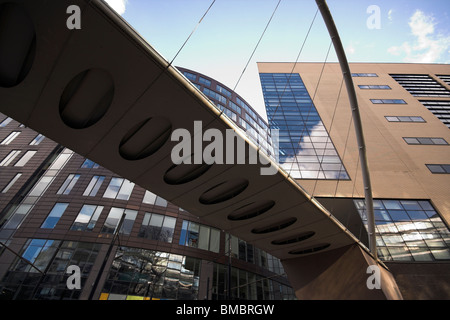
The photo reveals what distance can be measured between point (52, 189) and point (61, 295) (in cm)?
1282

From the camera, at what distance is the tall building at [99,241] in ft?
64.8

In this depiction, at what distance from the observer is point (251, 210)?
454 inches

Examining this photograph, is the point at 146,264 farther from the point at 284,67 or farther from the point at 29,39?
the point at 284,67

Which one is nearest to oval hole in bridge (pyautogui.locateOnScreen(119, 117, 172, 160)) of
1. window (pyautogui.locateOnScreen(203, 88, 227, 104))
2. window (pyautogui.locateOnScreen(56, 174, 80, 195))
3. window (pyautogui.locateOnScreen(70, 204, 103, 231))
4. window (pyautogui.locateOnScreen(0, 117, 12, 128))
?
window (pyautogui.locateOnScreen(70, 204, 103, 231))

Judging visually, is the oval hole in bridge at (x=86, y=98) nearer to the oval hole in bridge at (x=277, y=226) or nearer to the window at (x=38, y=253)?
the oval hole in bridge at (x=277, y=226)

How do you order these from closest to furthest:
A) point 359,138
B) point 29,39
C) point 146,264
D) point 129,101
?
point 29,39 → point 129,101 → point 359,138 → point 146,264

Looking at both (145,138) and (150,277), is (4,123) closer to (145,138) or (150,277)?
(150,277)

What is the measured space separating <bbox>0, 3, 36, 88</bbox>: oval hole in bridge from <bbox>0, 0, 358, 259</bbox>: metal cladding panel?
55mm

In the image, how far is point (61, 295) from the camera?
1839 centimetres

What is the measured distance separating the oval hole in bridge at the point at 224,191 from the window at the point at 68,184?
23.3 meters

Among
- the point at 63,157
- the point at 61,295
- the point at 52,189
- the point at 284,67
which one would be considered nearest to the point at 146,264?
the point at 61,295

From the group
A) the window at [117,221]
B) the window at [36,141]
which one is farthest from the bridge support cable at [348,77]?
the window at [36,141]

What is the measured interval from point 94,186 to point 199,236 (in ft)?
46.0

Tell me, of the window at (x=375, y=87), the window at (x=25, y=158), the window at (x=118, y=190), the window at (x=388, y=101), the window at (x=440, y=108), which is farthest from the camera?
the window at (x=375, y=87)
